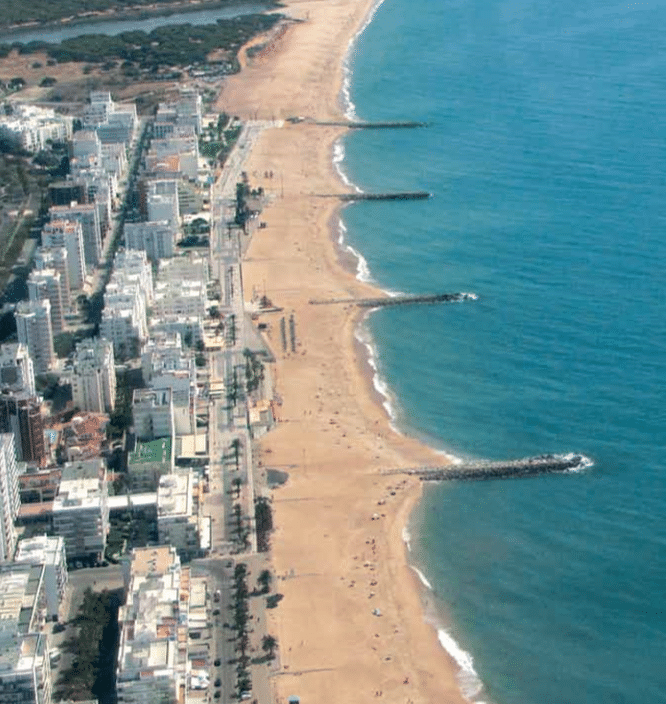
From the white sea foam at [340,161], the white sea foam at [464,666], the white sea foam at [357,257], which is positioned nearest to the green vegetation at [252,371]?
the white sea foam at [357,257]

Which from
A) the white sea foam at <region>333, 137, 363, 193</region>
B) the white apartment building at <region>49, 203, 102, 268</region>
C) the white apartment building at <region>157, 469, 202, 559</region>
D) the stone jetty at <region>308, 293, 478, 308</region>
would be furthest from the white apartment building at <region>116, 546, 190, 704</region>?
the white sea foam at <region>333, 137, 363, 193</region>

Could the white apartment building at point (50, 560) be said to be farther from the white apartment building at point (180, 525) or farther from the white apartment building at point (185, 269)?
the white apartment building at point (185, 269)

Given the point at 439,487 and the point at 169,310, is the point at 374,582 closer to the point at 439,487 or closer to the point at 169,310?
the point at 439,487

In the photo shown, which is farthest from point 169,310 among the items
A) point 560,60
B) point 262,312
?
point 560,60

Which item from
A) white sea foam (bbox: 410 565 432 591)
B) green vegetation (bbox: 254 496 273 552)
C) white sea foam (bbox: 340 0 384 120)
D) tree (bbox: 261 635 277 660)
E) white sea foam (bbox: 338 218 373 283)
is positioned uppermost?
white sea foam (bbox: 340 0 384 120)

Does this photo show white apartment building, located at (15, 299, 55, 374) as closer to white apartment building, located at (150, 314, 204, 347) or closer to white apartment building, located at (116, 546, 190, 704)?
white apartment building, located at (150, 314, 204, 347)

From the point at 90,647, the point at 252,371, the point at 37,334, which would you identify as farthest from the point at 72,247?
the point at 90,647
